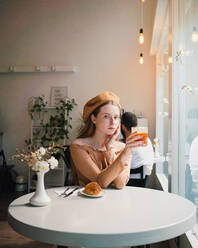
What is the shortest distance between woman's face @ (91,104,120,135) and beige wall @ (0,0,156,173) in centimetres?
353

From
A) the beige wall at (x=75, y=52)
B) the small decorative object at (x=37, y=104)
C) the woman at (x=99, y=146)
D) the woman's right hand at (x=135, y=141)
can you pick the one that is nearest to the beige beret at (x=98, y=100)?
the woman at (x=99, y=146)

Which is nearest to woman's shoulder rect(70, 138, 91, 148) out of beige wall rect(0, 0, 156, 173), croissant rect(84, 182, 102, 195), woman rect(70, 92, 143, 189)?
woman rect(70, 92, 143, 189)

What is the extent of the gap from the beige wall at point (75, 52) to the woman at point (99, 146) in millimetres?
3473

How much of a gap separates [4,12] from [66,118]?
2806 mm

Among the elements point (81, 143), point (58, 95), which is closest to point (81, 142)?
point (81, 143)

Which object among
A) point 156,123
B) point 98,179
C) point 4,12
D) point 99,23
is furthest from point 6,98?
point 98,179

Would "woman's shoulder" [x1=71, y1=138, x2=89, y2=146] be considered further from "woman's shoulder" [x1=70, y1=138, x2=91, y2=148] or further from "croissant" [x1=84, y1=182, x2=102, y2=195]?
"croissant" [x1=84, y1=182, x2=102, y2=195]

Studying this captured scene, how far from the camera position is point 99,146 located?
1.71 metres

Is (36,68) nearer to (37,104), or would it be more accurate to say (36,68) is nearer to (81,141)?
(37,104)

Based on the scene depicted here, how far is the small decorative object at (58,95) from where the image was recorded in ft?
17.7

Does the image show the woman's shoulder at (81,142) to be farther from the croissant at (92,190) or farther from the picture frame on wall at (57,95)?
the picture frame on wall at (57,95)

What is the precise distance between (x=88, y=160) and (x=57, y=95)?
400 cm

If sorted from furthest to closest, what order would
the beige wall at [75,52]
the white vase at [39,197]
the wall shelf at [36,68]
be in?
the wall shelf at [36,68] < the beige wall at [75,52] < the white vase at [39,197]

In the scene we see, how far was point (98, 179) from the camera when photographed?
5.02 ft
